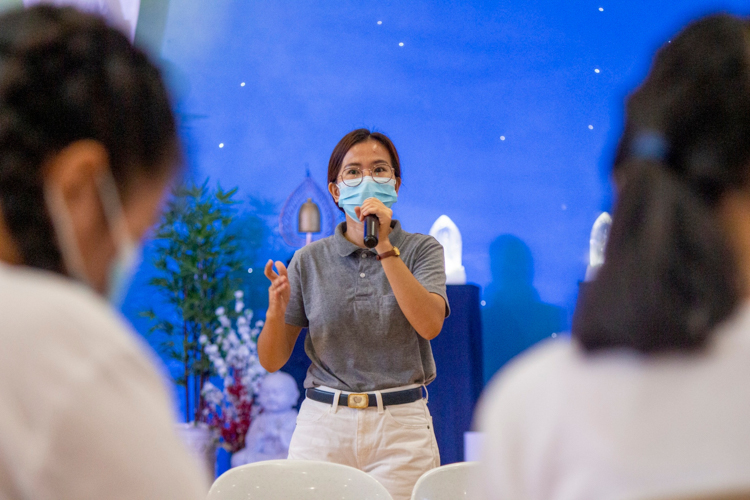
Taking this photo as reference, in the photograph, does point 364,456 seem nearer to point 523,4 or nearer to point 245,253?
point 245,253

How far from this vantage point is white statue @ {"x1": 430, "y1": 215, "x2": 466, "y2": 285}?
3410 millimetres

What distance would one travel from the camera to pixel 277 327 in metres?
1.93

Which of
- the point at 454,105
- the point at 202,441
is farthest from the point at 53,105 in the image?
the point at 454,105

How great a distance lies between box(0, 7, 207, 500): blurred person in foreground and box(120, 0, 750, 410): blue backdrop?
3.20m

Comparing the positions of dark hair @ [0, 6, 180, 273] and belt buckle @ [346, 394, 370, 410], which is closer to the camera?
dark hair @ [0, 6, 180, 273]

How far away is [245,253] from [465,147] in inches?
→ 58.5

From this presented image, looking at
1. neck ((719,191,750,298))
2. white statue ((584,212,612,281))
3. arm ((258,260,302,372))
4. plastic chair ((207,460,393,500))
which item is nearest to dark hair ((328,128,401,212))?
arm ((258,260,302,372))

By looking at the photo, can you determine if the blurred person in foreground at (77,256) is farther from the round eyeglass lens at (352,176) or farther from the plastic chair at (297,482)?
the round eyeglass lens at (352,176)

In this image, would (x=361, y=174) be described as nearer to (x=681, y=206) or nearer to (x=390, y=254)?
(x=390, y=254)

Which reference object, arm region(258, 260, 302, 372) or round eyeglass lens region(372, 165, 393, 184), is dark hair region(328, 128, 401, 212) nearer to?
round eyeglass lens region(372, 165, 393, 184)

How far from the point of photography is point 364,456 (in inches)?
68.9

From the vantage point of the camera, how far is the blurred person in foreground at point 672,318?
51 centimetres

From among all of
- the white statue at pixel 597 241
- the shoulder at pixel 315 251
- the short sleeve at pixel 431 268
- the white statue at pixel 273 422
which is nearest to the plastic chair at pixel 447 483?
the short sleeve at pixel 431 268

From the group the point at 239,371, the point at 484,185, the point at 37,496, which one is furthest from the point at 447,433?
the point at 37,496
